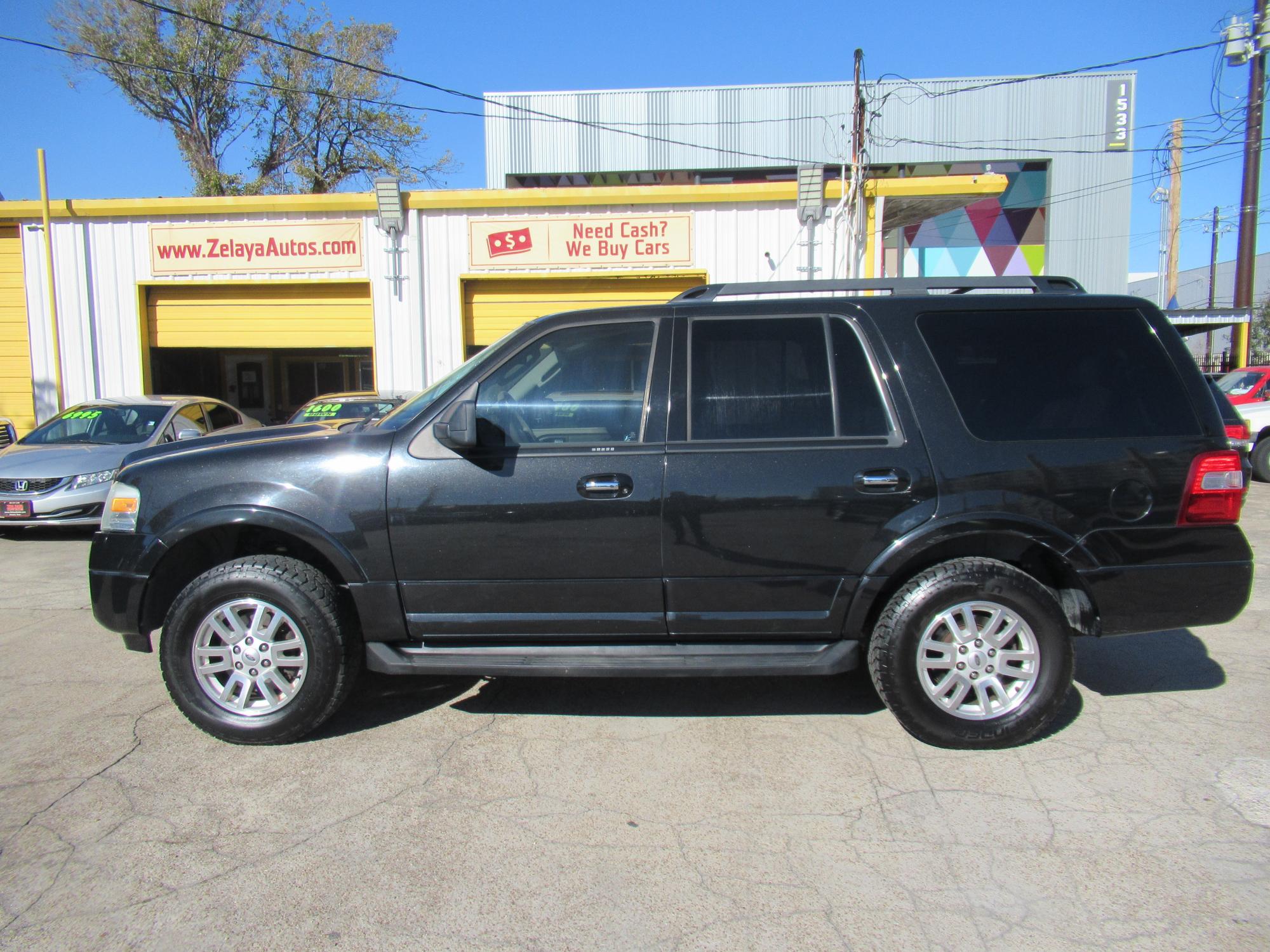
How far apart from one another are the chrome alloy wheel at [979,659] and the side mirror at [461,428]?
205 centimetres

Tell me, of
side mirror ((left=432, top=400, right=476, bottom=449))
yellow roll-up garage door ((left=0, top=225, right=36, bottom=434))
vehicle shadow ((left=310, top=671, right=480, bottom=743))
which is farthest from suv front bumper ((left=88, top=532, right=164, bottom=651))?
yellow roll-up garage door ((left=0, top=225, right=36, bottom=434))

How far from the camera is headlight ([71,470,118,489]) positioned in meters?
8.18

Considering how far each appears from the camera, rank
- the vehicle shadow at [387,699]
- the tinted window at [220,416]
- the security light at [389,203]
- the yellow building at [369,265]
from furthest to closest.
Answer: the yellow building at [369,265] < the security light at [389,203] < the tinted window at [220,416] < the vehicle shadow at [387,699]

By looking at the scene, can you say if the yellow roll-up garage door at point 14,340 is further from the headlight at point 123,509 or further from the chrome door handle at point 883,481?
the chrome door handle at point 883,481

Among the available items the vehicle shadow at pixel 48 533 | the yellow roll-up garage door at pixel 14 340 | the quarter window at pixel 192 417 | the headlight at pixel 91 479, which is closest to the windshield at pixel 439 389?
the headlight at pixel 91 479

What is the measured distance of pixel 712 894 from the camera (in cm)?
257

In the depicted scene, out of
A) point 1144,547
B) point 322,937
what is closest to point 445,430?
point 322,937

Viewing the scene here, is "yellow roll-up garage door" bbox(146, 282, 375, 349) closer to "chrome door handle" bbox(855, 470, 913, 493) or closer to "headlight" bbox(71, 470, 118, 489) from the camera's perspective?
"headlight" bbox(71, 470, 118, 489)

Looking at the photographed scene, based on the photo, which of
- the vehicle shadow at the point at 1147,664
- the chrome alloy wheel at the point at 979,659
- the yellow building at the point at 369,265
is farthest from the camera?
the yellow building at the point at 369,265

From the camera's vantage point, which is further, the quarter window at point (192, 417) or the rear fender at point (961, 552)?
the quarter window at point (192, 417)

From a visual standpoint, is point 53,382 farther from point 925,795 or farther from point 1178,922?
point 1178,922

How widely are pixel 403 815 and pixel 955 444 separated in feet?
8.61

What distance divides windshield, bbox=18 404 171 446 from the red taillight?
9465mm

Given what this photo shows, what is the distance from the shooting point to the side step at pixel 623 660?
346 cm
